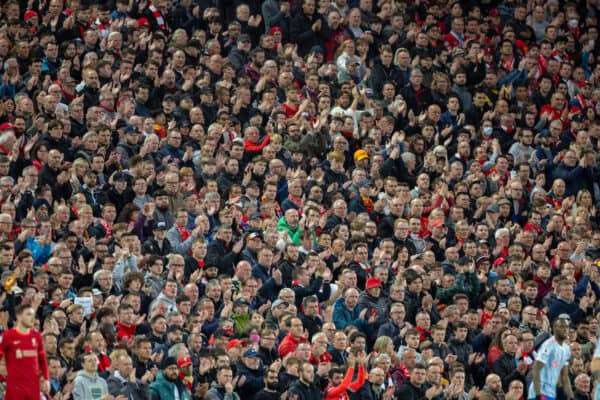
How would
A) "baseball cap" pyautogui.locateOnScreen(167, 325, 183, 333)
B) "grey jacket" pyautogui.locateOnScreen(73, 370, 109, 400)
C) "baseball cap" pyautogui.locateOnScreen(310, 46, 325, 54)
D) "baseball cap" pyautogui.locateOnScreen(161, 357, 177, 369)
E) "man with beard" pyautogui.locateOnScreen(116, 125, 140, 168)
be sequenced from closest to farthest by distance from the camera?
"grey jacket" pyautogui.locateOnScreen(73, 370, 109, 400)
"baseball cap" pyautogui.locateOnScreen(161, 357, 177, 369)
"baseball cap" pyautogui.locateOnScreen(167, 325, 183, 333)
"man with beard" pyautogui.locateOnScreen(116, 125, 140, 168)
"baseball cap" pyautogui.locateOnScreen(310, 46, 325, 54)

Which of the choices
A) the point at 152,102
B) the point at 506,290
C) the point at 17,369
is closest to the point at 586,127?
the point at 506,290

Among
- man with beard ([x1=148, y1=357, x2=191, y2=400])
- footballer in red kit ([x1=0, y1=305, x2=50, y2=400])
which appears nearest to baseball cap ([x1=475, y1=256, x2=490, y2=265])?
man with beard ([x1=148, y1=357, x2=191, y2=400])

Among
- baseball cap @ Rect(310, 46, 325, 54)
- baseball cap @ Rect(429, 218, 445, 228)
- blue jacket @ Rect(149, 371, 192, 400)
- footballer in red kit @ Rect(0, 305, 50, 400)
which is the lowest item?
baseball cap @ Rect(429, 218, 445, 228)

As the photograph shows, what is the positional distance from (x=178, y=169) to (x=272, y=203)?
1.28 m

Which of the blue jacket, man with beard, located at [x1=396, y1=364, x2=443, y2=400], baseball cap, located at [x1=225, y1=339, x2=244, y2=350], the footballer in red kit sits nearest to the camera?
the footballer in red kit

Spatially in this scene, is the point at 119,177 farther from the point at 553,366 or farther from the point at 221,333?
the point at 553,366

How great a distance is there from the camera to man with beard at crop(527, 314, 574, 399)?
18.5 meters

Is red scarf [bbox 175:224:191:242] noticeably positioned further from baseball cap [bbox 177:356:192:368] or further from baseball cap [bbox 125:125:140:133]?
baseball cap [bbox 177:356:192:368]

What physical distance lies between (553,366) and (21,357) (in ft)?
22.5

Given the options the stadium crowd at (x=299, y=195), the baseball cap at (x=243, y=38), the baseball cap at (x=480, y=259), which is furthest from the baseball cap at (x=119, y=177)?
the baseball cap at (x=480, y=259)

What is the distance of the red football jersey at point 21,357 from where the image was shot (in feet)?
47.2

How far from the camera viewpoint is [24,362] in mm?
14398

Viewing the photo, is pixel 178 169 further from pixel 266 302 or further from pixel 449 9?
pixel 449 9

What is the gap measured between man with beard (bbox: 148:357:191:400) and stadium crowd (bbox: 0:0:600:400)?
21mm
